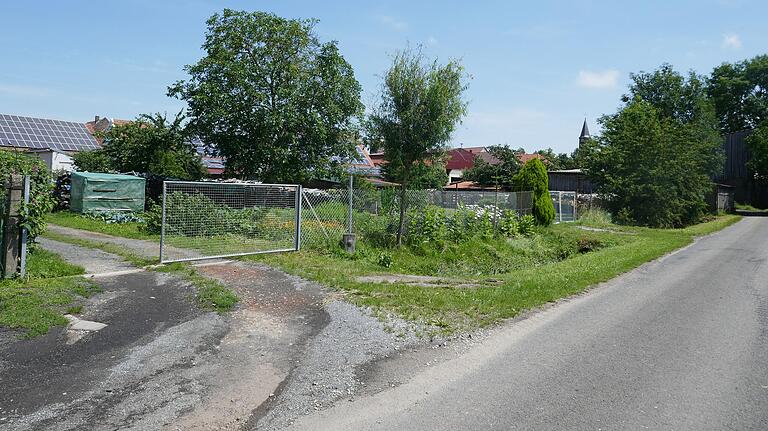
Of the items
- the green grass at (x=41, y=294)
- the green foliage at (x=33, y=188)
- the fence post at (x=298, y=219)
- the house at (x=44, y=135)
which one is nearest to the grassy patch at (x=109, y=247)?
the green grass at (x=41, y=294)

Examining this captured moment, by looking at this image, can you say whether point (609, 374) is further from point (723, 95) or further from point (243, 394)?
point (723, 95)

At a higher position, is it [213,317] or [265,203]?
[265,203]

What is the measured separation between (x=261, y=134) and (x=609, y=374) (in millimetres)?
19486

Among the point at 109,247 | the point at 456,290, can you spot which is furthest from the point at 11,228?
the point at 456,290

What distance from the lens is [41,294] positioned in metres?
7.91

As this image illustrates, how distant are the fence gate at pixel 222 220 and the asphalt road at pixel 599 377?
696cm

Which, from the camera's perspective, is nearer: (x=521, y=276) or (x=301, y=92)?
(x=521, y=276)

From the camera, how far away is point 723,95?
71.4m

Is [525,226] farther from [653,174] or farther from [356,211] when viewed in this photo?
[653,174]

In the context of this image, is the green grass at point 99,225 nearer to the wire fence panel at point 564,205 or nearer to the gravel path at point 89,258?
the gravel path at point 89,258

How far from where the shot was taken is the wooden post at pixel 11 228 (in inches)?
339

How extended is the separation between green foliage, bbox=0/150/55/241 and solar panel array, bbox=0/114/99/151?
28364 mm

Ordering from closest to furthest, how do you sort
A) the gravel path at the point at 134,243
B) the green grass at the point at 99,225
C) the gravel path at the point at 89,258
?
the gravel path at the point at 89,258
the gravel path at the point at 134,243
the green grass at the point at 99,225

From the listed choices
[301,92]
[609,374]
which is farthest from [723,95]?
[609,374]
